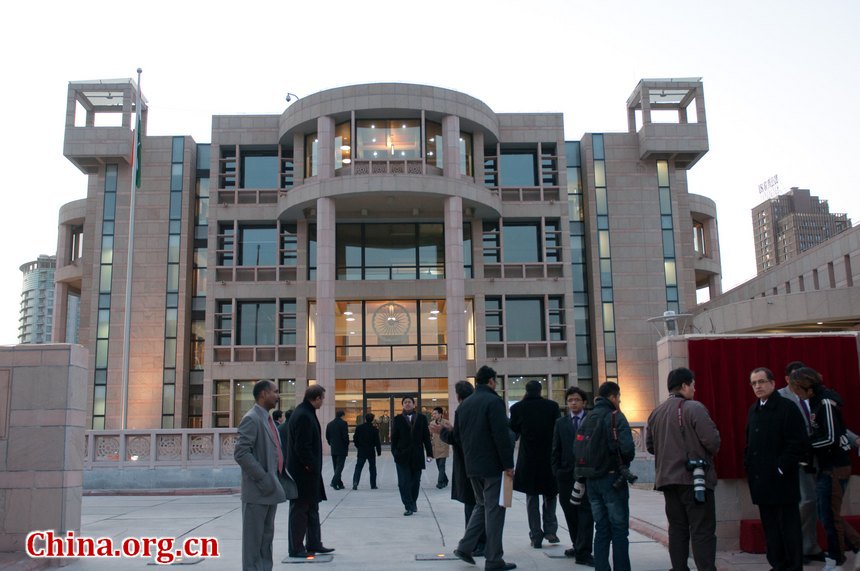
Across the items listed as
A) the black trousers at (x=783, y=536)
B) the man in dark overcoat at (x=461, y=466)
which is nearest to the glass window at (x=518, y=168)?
the man in dark overcoat at (x=461, y=466)

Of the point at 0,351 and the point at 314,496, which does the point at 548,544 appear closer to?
the point at 314,496

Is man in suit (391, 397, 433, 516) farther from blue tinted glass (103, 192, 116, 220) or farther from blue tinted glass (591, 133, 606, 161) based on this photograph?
blue tinted glass (103, 192, 116, 220)

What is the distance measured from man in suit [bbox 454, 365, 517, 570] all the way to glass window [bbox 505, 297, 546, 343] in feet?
89.8

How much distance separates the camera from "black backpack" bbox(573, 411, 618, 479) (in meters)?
8.04

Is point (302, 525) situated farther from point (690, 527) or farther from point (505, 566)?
point (690, 527)

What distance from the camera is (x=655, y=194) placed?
40062mm

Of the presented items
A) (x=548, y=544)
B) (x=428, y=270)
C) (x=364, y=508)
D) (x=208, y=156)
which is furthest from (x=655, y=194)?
(x=548, y=544)

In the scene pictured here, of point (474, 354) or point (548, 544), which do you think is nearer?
point (548, 544)

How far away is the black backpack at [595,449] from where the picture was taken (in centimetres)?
804

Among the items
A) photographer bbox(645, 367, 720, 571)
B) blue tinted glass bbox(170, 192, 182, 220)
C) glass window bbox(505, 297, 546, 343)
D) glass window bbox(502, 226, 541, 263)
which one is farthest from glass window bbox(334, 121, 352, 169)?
photographer bbox(645, 367, 720, 571)

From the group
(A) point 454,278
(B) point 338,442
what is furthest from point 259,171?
(B) point 338,442

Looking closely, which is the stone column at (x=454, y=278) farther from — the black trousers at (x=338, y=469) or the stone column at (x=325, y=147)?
the black trousers at (x=338, y=469)

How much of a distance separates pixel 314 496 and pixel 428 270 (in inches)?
1060

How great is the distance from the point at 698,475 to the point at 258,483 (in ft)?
13.9
